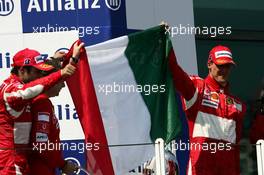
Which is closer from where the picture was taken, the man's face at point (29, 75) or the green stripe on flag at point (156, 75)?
the man's face at point (29, 75)

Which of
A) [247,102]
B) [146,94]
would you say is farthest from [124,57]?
[247,102]

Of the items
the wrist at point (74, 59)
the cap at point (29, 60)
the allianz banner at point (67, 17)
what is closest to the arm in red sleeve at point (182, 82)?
the wrist at point (74, 59)

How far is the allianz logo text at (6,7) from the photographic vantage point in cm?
692

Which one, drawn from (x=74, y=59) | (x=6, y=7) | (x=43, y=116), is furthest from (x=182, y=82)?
(x=6, y=7)

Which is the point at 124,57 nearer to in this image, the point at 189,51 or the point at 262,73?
the point at 189,51

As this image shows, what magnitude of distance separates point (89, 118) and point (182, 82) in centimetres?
60

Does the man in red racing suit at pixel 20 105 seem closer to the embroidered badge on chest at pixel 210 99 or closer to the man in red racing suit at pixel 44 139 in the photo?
the man in red racing suit at pixel 44 139

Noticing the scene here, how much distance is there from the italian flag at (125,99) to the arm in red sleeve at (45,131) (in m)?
0.17

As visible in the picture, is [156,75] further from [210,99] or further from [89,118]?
[89,118]

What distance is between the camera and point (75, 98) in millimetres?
5824

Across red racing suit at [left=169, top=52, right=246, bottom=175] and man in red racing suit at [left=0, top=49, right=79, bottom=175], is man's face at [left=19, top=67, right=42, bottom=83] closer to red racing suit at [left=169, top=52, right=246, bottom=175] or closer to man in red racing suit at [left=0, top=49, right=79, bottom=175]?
man in red racing suit at [left=0, top=49, right=79, bottom=175]

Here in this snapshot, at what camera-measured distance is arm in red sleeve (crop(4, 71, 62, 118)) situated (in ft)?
17.9

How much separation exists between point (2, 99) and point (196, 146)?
123cm

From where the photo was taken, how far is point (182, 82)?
585 cm
